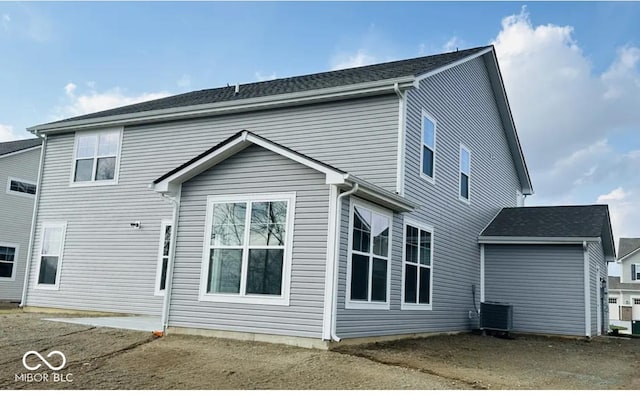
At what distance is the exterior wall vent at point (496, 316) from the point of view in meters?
14.6

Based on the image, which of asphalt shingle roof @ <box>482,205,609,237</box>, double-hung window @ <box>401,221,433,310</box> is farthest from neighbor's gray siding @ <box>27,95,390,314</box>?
asphalt shingle roof @ <box>482,205,609,237</box>

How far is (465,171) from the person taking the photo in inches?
607

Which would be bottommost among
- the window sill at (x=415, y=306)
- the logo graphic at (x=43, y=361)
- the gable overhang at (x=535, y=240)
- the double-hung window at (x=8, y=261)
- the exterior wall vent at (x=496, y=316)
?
the logo graphic at (x=43, y=361)

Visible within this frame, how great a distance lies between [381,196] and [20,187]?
1892 centimetres

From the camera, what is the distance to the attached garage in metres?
14.8

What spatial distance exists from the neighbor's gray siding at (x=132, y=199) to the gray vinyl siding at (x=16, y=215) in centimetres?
786

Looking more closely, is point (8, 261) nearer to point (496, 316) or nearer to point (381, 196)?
point (381, 196)

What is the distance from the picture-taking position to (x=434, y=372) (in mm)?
7738

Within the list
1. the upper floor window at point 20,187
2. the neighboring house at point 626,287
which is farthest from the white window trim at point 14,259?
the neighboring house at point 626,287

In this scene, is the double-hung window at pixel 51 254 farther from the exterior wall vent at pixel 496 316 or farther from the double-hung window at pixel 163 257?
the exterior wall vent at pixel 496 316

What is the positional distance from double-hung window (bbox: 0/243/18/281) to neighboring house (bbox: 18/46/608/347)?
787 cm

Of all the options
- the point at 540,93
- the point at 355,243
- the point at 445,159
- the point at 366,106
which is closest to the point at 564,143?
the point at 540,93

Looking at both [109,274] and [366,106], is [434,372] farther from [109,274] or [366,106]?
[109,274]

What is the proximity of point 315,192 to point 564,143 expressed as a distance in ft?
52.4
